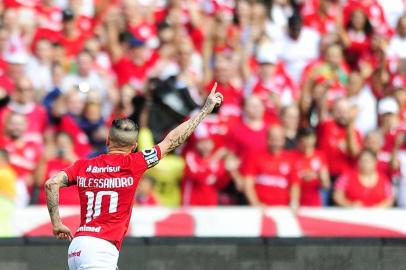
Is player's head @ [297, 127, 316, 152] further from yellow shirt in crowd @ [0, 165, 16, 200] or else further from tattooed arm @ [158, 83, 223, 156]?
tattooed arm @ [158, 83, 223, 156]

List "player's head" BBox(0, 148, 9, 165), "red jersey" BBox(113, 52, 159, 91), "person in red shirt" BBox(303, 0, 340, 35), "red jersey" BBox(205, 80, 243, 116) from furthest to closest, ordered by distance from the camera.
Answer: "person in red shirt" BBox(303, 0, 340, 35) → "red jersey" BBox(113, 52, 159, 91) → "red jersey" BBox(205, 80, 243, 116) → "player's head" BBox(0, 148, 9, 165)

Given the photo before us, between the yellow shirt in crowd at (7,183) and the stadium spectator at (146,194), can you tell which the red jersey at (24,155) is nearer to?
the yellow shirt in crowd at (7,183)

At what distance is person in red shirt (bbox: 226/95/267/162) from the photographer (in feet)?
36.2

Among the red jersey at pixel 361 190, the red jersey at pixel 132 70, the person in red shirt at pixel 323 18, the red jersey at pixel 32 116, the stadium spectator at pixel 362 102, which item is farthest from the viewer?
the person in red shirt at pixel 323 18

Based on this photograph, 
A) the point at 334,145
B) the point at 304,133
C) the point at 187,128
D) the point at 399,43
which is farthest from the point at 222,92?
the point at 187,128

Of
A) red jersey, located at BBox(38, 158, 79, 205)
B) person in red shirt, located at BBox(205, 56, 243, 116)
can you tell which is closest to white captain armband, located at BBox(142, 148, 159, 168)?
red jersey, located at BBox(38, 158, 79, 205)

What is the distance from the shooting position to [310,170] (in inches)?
434

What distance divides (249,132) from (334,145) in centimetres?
101

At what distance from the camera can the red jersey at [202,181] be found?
1081 centimetres

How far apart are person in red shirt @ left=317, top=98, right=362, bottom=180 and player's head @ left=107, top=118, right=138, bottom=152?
4604 mm

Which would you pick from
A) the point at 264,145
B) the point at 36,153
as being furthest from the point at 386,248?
the point at 36,153

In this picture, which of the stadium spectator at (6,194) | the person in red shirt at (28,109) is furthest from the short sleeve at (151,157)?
the person in red shirt at (28,109)

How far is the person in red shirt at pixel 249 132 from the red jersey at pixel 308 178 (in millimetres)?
408

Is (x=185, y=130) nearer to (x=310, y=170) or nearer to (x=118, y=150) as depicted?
(x=118, y=150)
